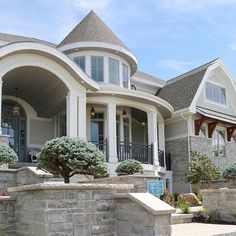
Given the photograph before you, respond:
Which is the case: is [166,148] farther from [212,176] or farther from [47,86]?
[47,86]

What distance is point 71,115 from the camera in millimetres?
16469

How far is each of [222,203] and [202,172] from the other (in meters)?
8.44

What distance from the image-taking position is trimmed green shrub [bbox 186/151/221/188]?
19969mm

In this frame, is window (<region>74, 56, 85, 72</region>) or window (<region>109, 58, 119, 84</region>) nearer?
window (<region>74, 56, 85, 72</region>)

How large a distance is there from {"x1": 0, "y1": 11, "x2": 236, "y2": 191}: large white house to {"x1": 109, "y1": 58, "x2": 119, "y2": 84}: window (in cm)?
4

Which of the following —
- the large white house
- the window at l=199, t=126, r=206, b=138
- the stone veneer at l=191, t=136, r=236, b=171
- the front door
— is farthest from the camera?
the window at l=199, t=126, r=206, b=138

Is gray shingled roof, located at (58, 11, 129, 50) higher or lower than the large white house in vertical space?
higher

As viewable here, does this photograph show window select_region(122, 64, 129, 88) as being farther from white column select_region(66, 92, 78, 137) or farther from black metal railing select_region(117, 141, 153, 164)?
white column select_region(66, 92, 78, 137)

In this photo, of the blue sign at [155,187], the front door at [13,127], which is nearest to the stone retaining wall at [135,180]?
the blue sign at [155,187]

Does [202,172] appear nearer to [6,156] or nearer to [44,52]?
[44,52]

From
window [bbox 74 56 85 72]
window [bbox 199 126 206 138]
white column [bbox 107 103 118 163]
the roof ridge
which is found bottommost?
white column [bbox 107 103 118 163]

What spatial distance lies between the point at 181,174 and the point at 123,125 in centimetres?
420

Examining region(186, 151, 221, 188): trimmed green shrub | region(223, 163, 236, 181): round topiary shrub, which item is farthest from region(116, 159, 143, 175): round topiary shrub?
region(186, 151, 221, 188): trimmed green shrub

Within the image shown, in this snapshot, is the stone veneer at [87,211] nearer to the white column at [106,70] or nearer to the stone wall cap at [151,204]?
the stone wall cap at [151,204]
